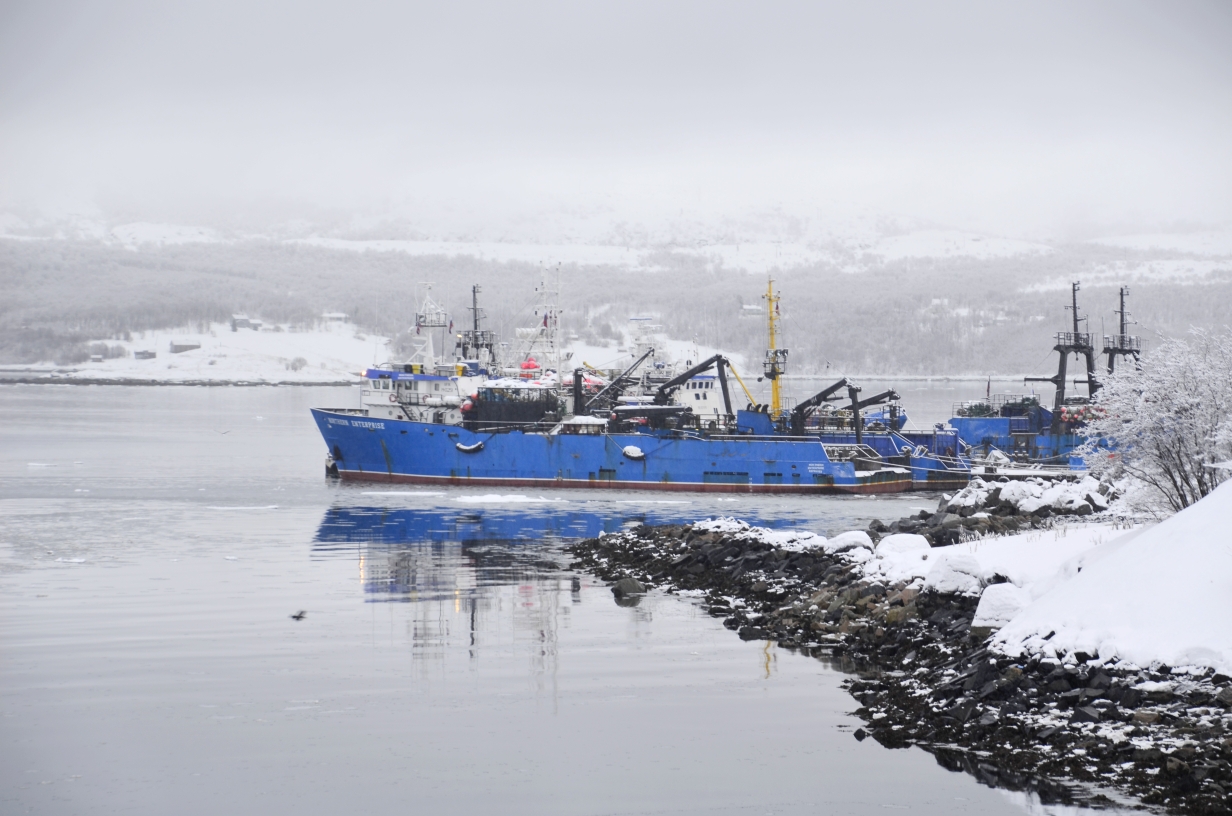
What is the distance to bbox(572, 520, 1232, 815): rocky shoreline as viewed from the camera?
12.7m

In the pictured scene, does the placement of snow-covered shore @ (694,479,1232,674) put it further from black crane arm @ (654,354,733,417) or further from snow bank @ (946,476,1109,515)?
black crane arm @ (654,354,733,417)

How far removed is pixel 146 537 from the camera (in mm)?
37219

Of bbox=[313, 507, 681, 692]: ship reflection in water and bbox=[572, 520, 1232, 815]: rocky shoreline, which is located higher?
bbox=[572, 520, 1232, 815]: rocky shoreline

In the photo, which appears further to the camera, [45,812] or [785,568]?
[785,568]

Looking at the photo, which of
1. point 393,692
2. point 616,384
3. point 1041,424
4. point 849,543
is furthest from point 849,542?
point 1041,424

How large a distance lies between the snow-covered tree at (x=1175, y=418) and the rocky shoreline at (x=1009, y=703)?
5.30 meters

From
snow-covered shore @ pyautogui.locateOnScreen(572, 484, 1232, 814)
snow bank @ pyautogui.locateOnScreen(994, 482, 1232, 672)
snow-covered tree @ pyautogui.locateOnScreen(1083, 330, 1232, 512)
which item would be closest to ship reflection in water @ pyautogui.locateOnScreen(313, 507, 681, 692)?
snow-covered shore @ pyautogui.locateOnScreen(572, 484, 1232, 814)

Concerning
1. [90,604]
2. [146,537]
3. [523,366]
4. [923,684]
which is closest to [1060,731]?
[923,684]

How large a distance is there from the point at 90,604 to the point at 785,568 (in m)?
14.8

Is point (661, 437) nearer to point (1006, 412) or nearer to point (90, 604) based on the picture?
point (1006, 412)

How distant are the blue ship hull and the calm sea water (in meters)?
16.1

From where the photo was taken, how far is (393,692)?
1794 cm

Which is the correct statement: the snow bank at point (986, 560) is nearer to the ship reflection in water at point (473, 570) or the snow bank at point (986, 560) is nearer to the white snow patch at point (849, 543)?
the white snow patch at point (849, 543)

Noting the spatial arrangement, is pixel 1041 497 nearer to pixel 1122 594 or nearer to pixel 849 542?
pixel 849 542
